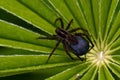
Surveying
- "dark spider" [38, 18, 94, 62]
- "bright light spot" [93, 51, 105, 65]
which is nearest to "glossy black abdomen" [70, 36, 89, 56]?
"dark spider" [38, 18, 94, 62]

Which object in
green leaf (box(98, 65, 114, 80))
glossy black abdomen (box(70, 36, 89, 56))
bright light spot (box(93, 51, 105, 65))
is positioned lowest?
green leaf (box(98, 65, 114, 80))

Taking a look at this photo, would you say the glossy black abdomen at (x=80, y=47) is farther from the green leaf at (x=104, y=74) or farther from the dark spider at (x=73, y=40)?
the green leaf at (x=104, y=74)

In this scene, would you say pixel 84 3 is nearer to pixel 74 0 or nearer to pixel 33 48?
pixel 74 0

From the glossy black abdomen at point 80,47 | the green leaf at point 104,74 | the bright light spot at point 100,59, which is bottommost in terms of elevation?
the green leaf at point 104,74

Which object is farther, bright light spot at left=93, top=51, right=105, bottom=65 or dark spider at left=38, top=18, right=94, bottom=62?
dark spider at left=38, top=18, right=94, bottom=62

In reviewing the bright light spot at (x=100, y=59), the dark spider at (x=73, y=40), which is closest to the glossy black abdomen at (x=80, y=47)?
the dark spider at (x=73, y=40)

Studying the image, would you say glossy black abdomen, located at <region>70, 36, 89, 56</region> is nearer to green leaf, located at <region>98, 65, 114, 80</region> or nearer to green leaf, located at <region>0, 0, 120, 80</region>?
green leaf, located at <region>0, 0, 120, 80</region>

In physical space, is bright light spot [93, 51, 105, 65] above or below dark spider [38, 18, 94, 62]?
below

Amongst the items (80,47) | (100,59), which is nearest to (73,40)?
(80,47)
